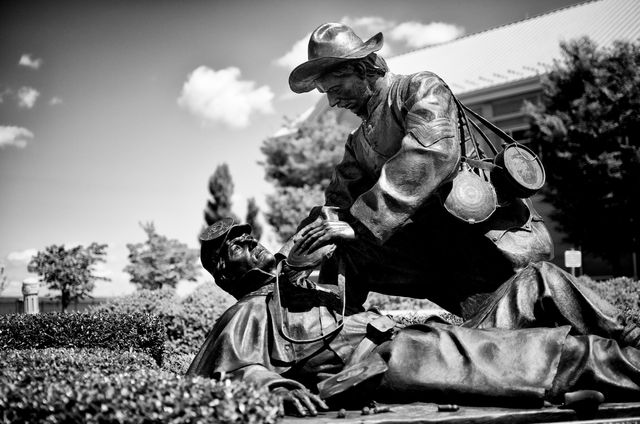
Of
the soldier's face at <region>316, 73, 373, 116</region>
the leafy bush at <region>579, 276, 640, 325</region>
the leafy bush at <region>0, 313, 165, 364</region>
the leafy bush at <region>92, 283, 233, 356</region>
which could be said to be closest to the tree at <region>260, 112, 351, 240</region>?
the leafy bush at <region>92, 283, 233, 356</region>

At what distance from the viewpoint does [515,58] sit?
22875mm

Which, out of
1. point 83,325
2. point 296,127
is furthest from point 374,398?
point 296,127

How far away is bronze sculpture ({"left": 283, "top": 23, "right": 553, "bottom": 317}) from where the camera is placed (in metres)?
3.78

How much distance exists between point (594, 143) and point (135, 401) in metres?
16.6

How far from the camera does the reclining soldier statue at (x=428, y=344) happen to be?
329 cm

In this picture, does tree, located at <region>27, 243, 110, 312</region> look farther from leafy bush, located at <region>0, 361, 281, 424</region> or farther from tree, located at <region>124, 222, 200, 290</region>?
leafy bush, located at <region>0, 361, 281, 424</region>

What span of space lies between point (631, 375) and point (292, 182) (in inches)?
822

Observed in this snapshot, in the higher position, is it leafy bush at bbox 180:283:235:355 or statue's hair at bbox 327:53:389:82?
statue's hair at bbox 327:53:389:82

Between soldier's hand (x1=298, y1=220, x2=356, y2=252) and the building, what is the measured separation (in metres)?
15.9

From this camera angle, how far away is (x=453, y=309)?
4.29 meters

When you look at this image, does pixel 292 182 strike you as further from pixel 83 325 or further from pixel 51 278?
pixel 83 325

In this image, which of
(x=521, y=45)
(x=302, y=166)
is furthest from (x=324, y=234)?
(x=521, y=45)

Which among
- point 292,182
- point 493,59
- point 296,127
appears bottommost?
point 292,182

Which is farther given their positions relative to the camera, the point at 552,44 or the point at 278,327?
the point at 552,44
